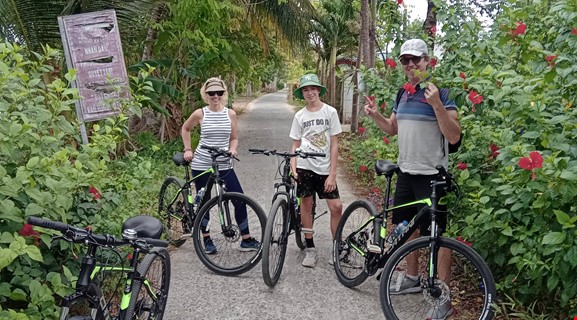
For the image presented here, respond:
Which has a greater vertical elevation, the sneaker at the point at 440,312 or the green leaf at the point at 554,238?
the green leaf at the point at 554,238

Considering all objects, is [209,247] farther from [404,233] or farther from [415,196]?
[415,196]

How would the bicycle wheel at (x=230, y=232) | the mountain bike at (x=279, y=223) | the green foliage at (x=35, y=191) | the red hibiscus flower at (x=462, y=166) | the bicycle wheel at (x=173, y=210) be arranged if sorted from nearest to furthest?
1. the green foliage at (x=35, y=191)
2. the red hibiscus flower at (x=462, y=166)
3. the mountain bike at (x=279, y=223)
4. the bicycle wheel at (x=230, y=232)
5. the bicycle wheel at (x=173, y=210)

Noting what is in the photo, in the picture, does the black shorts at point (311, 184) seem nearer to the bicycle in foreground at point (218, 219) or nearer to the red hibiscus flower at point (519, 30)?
the bicycle in foreground at point (218, 219)

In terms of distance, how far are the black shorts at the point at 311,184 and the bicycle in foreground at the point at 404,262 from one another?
29cm

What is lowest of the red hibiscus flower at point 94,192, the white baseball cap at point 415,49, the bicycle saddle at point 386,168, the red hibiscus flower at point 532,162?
the bicycle saddle at point 386,168

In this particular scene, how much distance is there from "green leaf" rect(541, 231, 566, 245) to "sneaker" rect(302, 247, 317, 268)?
2433 millimetres

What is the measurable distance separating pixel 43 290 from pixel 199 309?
4.73 ft

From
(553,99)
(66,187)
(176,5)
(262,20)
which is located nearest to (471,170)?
(553,99)

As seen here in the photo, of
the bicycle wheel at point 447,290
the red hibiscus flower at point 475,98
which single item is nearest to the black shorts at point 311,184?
the bicycle wheel at point 447,290

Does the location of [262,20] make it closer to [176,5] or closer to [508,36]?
[176,5]

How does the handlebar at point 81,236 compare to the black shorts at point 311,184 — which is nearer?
the handlebar at point 81,236

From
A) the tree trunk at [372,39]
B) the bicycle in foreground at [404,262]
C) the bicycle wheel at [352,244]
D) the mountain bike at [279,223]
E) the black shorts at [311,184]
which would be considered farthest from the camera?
the tree trunk at [372,39]

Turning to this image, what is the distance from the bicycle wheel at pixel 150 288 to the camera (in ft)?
9.05

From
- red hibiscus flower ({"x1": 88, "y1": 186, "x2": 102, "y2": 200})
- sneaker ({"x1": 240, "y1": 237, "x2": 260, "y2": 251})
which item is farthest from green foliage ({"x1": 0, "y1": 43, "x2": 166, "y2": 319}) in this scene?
sneaker ({"x1": 240, "y1": 237, "x2": 260, "y2": 251})
